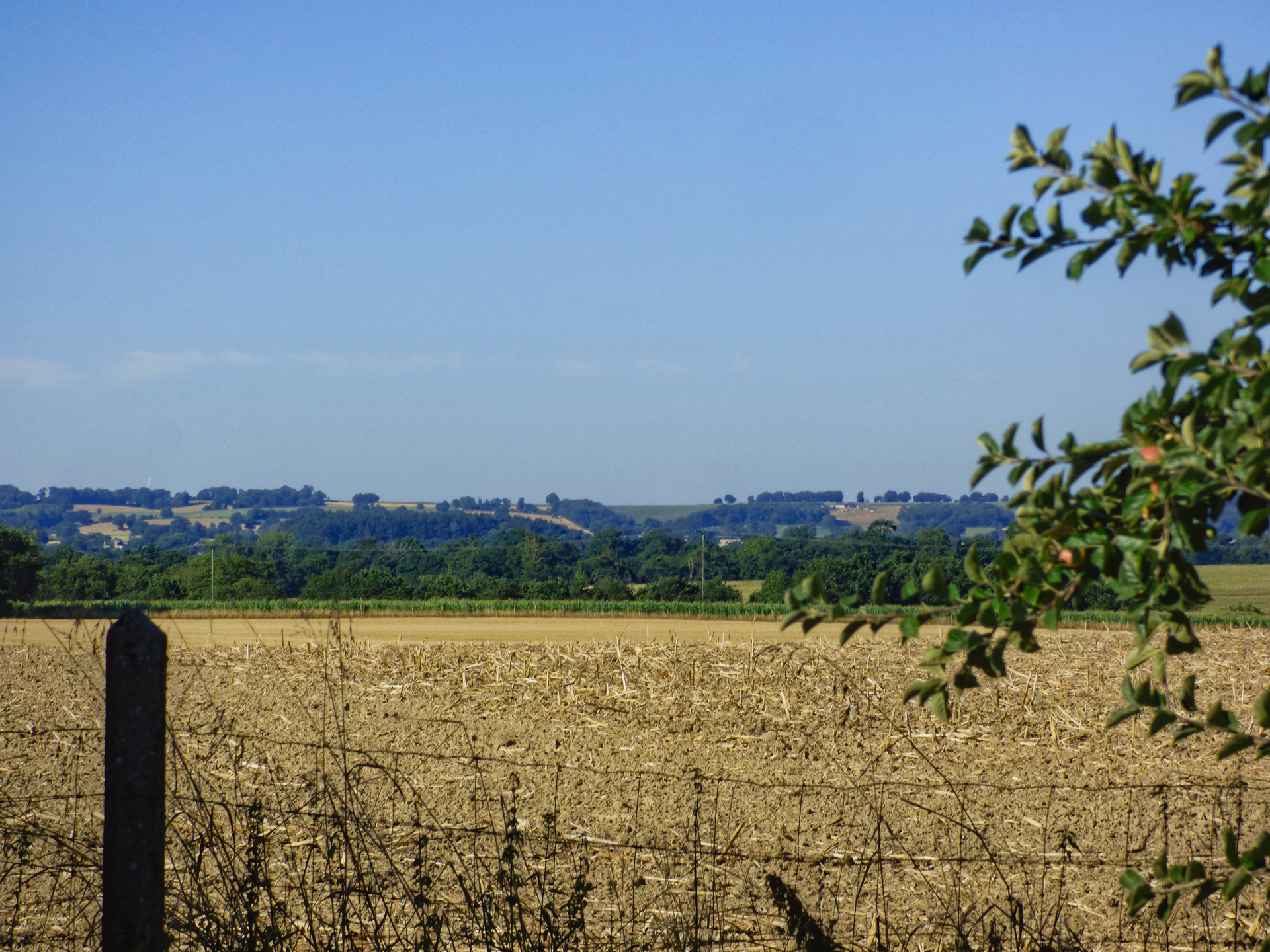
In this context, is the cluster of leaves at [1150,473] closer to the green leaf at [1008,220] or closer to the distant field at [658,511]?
the green leaf at [1008,220]

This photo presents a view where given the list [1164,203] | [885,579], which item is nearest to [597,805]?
[885,579]

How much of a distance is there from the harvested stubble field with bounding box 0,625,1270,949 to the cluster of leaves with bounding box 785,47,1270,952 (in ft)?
4.94

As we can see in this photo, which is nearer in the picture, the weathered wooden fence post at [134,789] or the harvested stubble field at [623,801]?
the weathered wooden fence post at [134,789]

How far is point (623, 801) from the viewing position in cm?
723

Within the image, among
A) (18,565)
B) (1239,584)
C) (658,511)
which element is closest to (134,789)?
(18,565)

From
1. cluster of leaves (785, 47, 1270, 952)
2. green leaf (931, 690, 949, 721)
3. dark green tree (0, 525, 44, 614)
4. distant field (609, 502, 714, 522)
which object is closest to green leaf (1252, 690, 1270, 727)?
cluster of leaves (785, 47, 1270, 952)

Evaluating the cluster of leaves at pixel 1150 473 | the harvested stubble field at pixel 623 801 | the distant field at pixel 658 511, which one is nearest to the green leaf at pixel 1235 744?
the cluster of leaves at pixel 1150 473

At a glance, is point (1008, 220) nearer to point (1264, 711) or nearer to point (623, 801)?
point (1264, 711)

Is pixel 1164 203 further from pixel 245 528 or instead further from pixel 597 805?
pixel 245 528

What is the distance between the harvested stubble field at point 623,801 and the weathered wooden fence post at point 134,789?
0.43m

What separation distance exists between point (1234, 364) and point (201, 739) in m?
9.09

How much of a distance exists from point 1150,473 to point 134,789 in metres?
2.63

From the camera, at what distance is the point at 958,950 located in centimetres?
271

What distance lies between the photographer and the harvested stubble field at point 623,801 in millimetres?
4070
